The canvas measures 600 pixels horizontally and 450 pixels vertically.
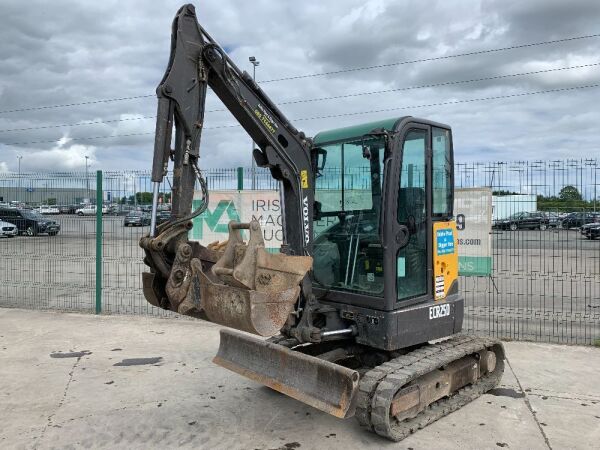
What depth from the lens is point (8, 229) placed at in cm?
1118

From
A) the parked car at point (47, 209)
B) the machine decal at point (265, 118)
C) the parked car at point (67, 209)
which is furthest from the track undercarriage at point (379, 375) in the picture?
the parked car at point (47, 209)

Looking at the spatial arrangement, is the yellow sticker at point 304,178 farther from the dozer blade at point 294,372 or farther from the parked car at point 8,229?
the parked car at point 8,229

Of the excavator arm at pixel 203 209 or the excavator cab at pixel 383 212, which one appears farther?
the excavator cab at pixel 383 212

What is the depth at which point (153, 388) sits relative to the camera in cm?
578

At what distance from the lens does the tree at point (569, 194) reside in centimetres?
755

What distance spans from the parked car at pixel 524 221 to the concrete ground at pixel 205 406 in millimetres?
1789

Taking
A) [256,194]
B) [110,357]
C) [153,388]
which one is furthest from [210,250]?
[256,194]

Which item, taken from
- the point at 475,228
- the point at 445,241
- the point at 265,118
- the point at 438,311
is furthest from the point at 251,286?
the point at 475,228

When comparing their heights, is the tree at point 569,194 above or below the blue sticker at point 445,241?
above

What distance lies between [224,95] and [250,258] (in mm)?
1608

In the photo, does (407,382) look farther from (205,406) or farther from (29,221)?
(29,221)

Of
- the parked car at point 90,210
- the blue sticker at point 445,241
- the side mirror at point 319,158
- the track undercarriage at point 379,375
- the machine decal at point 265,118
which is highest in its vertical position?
the machine decal at point 265,118

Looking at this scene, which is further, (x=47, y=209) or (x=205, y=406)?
(x=47, y=209)

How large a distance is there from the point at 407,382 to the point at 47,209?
332 inches
